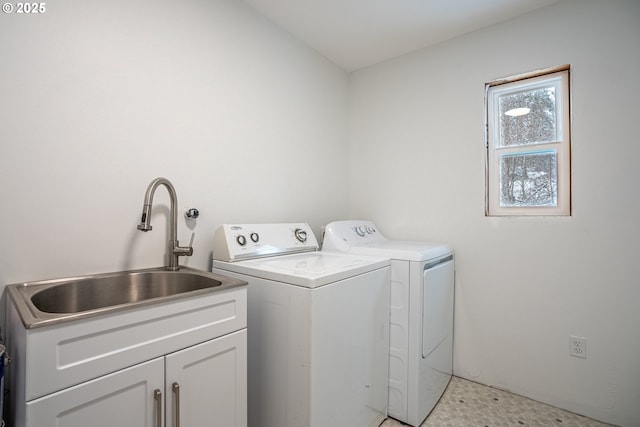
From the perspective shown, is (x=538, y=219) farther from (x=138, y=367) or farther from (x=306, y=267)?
(x=138, y=367)

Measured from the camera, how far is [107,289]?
1.28 meters

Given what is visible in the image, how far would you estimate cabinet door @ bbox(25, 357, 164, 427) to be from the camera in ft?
2.46

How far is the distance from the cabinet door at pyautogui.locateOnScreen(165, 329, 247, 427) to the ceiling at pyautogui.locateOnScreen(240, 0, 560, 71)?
1985 mm

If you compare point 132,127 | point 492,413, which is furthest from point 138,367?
point 492,413

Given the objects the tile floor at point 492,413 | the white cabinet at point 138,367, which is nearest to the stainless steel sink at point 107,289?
the white cabinet at point 138,367

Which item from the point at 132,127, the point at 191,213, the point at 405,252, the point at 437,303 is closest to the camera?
the point at 132,127

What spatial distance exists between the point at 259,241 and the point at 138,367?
933 mm

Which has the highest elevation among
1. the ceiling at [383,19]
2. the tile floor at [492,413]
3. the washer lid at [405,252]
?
the ceiling at [383,19]

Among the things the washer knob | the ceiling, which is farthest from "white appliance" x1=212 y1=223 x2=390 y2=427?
the ceiling

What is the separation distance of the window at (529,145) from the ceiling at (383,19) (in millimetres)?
460

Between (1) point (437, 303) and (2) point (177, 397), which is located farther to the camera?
(1) point (437, 303)

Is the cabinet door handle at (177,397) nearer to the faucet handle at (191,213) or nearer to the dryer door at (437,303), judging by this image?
the faucet handle at (191,213)

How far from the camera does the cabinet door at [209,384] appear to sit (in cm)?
99

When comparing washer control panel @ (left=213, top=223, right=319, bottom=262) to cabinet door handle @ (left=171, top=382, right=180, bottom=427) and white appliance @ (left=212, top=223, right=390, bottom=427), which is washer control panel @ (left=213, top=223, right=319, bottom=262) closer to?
white appliance @ (left=212, top=223, right=390, bottom=427)
